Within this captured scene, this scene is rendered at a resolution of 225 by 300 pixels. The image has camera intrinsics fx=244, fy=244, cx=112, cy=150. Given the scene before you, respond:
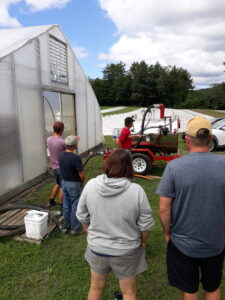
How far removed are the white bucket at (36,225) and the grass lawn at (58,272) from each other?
134mm

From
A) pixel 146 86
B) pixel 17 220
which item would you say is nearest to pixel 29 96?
pixel 17 220

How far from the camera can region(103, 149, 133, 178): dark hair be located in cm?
185

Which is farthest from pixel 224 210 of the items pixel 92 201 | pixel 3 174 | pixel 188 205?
pixel 3 174

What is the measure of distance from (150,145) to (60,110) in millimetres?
3590

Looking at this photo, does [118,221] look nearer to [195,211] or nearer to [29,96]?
[195,211]

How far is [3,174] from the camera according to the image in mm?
5176

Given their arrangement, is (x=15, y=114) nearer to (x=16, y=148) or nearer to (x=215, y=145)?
(x=16, y=148)

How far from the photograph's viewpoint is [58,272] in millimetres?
3094

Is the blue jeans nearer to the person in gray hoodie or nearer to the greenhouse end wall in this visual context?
the person in gray hoodie

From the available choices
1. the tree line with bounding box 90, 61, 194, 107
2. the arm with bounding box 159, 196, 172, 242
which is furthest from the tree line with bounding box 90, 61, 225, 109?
the arm with bounding box 159, 196, 172, 242

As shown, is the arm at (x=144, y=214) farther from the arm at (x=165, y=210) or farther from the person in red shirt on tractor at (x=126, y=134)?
the person in red shirt on tractor at (x=126, y=134)

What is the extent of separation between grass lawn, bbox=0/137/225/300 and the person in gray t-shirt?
0.97 metres

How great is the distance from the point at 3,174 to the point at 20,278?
2.68m

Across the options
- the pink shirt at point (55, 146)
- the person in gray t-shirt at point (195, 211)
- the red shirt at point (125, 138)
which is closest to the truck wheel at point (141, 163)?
the red shirt at point (125, 138)
